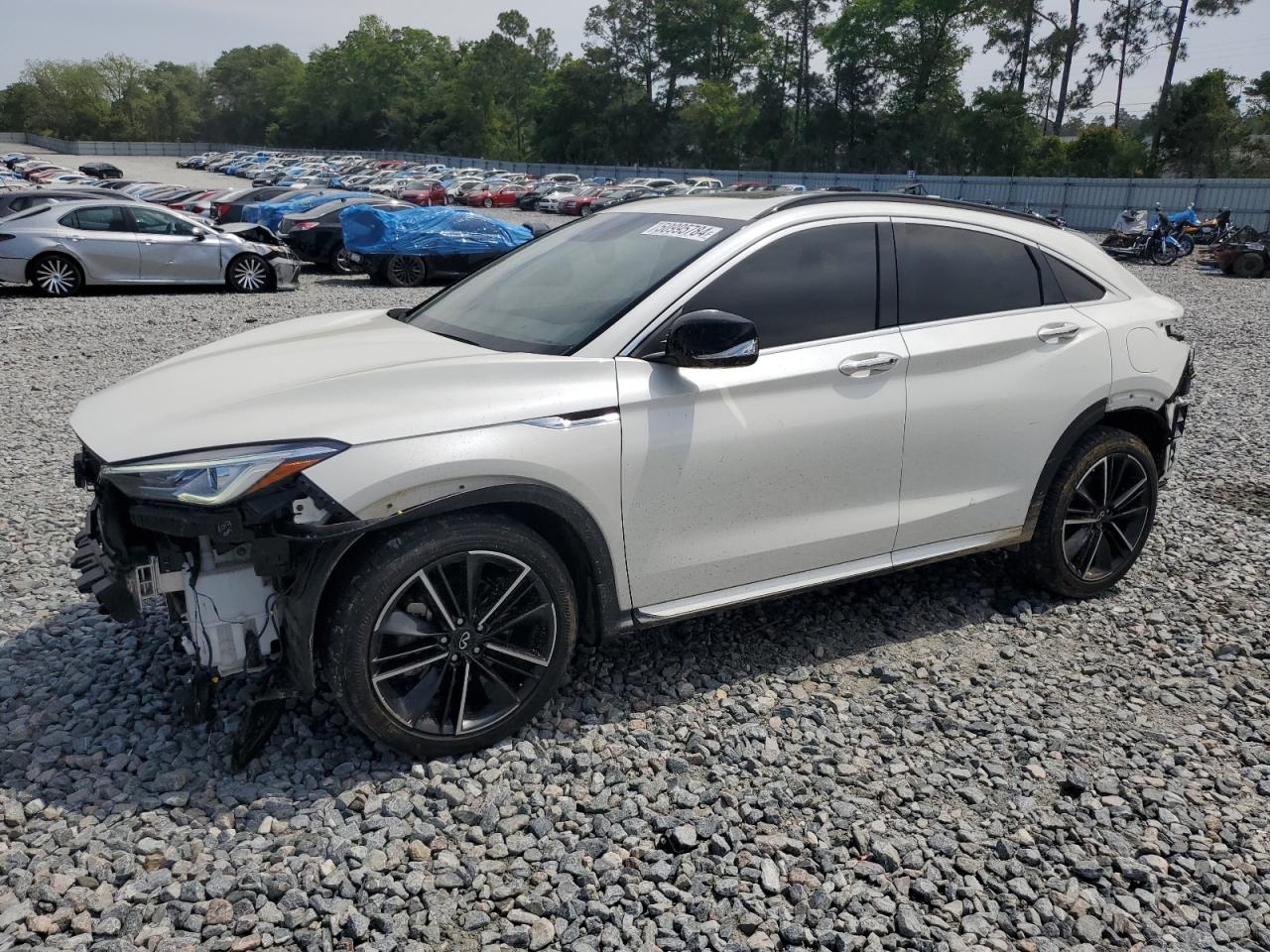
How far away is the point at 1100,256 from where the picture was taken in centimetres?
463

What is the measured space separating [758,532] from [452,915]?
1.66 m

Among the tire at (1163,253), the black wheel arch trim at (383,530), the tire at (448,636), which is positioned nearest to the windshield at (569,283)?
the black wheel arch trim at (383,530)

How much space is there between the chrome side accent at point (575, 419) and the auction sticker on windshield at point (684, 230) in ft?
2.91

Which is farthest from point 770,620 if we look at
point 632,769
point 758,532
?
point 632,769

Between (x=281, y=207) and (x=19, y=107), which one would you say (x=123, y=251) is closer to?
(x=281, y=207)

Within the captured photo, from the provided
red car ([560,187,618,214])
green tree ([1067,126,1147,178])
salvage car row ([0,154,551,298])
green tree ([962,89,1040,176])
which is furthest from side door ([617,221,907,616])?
green tree ([962,89,1040,176])

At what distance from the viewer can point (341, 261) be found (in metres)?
18.8

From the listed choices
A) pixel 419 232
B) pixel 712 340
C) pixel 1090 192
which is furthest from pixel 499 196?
pixel 712 340

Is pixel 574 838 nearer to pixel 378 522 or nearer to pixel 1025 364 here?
pixel 378 522

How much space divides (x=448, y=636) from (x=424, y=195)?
42056 mm

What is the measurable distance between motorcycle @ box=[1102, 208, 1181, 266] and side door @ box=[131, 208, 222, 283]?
2037 cm

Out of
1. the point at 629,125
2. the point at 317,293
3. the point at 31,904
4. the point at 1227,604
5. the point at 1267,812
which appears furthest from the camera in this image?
the point at 629,125

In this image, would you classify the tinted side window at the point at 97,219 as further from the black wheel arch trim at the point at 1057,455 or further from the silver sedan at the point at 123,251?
the black wheel arch trim at the point at 1057,455

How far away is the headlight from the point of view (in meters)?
2.77
